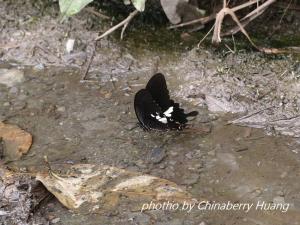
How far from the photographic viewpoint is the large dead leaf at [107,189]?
2566mm

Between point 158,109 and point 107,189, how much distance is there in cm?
60

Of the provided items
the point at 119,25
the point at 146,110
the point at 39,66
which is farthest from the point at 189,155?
the point at 39,66

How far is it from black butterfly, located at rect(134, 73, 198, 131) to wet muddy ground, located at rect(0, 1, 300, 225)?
0.31ft

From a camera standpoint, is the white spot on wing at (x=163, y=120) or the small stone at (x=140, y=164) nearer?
the small stone at (x=140, y=164)

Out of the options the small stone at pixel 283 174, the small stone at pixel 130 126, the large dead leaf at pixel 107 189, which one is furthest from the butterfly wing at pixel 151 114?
the small stone at pixel 283 174

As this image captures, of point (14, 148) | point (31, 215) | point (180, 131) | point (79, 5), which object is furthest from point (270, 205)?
point (79, 5)

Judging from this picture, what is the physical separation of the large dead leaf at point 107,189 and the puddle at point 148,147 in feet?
0.18

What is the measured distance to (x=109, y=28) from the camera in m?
3.86

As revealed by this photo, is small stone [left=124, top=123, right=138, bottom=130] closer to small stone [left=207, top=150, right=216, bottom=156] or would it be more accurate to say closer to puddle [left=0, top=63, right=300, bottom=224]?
puddle [left=0, top=63, right=300, bottom=224]

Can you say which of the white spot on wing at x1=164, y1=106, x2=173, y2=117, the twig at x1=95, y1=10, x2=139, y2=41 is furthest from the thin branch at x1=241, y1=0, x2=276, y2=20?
the white spot on wing at x1=164, y1=106, x2=173, y2=117

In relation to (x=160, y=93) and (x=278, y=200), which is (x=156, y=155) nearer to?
(x=160, y=93)

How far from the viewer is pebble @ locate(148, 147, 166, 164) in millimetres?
2867

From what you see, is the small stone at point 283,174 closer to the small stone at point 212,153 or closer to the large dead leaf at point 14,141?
the small stone at point 212,153

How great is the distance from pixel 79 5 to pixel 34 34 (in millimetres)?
826
